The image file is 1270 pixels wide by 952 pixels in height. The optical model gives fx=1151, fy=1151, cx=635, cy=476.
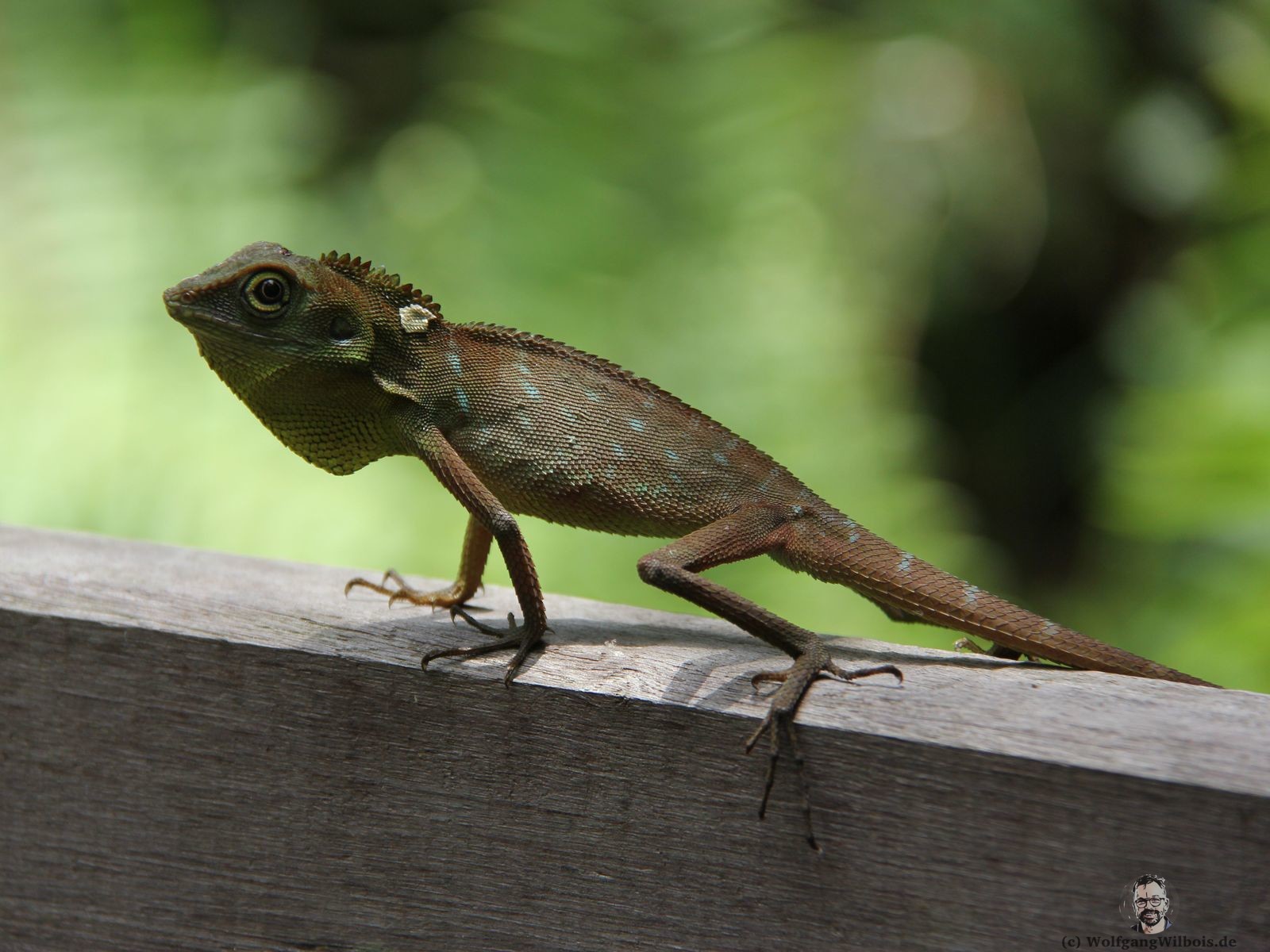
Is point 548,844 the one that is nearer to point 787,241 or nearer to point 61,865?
point 61,865

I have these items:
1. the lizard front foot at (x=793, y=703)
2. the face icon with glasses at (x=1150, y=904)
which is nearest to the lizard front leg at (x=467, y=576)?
the lizard front foot at (x=793, y=703)

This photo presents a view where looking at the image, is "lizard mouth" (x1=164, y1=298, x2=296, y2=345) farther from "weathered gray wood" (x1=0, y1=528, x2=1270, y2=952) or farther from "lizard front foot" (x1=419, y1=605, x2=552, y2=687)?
"lizard front foot" (x1=419, y1=605, x2=552, y2=687)

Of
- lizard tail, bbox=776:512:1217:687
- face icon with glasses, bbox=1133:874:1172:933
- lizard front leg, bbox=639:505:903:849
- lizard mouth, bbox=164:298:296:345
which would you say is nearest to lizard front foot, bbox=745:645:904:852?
lizard front leg, bbox=639:505:903:849

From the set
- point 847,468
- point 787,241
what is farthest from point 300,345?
point 787,241

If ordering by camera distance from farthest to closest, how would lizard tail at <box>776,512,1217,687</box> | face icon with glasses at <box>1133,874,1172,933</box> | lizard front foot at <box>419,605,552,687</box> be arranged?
1. lizard tail at <box>776,512,1217,687</box>
2. lizard front foot at <box>419,605,552,687</box>
3. face icon with glasses at <box>1133,874,1172,933</box>

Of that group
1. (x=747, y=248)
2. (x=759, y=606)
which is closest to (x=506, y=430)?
(x=759, y=606)

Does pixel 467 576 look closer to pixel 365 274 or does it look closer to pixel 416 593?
pixel 416 593

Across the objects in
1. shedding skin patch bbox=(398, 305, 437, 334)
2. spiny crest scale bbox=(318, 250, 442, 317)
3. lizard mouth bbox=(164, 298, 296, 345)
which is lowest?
lizard mouth bbox=(164, 298, 296, 345)
